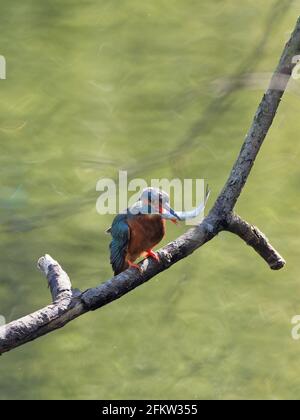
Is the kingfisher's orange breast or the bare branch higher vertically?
the kingfisher's orange breast

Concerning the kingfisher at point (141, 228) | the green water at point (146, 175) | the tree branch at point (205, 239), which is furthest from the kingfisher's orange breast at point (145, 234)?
the green water at point (146, 175)

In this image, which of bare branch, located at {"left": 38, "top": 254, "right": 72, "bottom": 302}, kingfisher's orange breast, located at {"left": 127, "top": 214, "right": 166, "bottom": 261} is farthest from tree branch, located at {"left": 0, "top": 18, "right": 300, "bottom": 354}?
kingfisher's orange breast, located at {"left": 127, "top": 214, "right": 166, "bottom": 261}

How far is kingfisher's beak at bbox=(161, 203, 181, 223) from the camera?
5.12ft

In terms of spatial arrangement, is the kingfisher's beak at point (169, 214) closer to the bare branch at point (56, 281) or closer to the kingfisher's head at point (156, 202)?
the kingfisher's head at point (156, 202)

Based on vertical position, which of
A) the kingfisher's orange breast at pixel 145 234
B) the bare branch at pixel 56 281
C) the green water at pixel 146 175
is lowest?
the bare branch at pixel 56 281

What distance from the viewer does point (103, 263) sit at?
104 inches

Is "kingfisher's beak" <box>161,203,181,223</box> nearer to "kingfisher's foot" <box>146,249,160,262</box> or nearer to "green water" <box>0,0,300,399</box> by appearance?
"kingfisher's foot" <box>146,249,160,262</box>

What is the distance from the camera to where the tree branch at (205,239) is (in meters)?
1.44

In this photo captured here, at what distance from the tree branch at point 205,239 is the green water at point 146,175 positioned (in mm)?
914

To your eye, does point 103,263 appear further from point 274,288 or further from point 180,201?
point 274,288

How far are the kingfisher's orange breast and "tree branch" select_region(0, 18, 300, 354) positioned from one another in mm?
106

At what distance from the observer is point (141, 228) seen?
1.69m

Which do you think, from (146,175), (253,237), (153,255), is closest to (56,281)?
(153,255)
